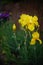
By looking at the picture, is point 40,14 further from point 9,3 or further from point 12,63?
point 12,63

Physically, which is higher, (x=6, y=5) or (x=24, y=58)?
(x=24, y=58)

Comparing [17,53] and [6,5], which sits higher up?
[17,53]

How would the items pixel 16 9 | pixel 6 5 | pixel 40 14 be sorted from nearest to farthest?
pixel 40 14 → pixel 16 9 → pixel 6 5

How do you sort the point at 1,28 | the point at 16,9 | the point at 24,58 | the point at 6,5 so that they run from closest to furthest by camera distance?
the point at 24,58
the point at 1,28
the point at 16,9
the point at 6,5

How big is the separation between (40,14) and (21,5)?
2.59ft

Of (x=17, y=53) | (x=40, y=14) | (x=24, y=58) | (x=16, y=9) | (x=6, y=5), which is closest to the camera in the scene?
(x=24, y=58)

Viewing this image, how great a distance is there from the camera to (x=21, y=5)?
614cm

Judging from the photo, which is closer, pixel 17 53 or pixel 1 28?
pixel 17 53

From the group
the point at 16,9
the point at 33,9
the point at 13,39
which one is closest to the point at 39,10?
the point at 33,9

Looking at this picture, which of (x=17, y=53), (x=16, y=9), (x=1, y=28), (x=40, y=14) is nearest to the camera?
(x=17, y=53)

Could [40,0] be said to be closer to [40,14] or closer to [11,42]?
[40,14]

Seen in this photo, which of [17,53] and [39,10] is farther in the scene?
[39,10]

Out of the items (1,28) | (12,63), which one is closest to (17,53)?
(12,63)

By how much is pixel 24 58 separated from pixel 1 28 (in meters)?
1.34
